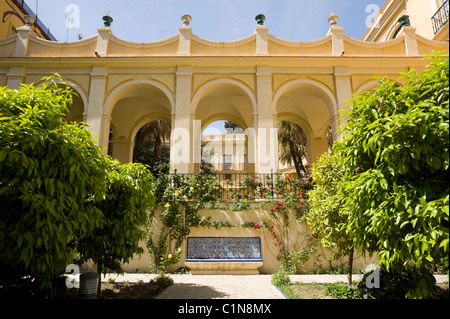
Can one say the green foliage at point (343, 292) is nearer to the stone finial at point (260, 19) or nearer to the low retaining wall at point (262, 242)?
the low retaining wall at point (262, 242)

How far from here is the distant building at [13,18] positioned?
43.7 ft

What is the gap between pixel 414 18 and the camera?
1278cm

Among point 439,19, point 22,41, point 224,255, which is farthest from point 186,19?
point 439,19

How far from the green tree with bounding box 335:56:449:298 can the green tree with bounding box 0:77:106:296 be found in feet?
11.0

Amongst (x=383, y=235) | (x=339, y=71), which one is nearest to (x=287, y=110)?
(x=339, y=71)

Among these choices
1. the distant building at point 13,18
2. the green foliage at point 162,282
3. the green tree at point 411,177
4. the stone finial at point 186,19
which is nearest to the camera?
the green tree at point 411,177

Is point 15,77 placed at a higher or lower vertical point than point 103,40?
lower

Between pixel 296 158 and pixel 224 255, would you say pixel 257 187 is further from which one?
pixel 296 158

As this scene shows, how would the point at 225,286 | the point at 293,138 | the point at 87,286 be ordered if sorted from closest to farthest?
the point at 87,286, the point at 225,286, the point at 293,138

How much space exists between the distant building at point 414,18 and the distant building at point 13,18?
1640 centimetres

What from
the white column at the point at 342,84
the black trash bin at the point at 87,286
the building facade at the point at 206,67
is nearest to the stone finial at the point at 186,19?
the building facade at the point at 206,67

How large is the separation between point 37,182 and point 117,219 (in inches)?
78.7
